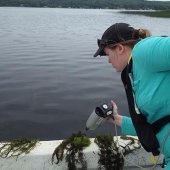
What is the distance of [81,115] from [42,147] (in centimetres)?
524

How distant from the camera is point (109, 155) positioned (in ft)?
15.0

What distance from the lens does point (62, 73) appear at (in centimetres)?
1517

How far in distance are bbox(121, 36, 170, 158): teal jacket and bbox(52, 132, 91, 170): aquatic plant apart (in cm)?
166

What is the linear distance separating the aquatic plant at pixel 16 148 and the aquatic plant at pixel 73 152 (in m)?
0.35

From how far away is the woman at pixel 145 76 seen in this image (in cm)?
266

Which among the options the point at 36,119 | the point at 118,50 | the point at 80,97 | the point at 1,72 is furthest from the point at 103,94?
the point at 118,50

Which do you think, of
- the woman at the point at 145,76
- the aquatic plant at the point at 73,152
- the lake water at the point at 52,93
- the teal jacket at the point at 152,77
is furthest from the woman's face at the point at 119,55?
the lake water at the point at 52,93

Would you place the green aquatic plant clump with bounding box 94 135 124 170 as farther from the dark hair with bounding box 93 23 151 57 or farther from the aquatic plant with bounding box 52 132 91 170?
the dark hair with bounding box 93 23 151 57

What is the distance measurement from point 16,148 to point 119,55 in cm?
211

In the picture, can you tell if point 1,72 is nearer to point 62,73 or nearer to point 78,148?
point 62,73

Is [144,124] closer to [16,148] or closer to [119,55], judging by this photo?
[119,55]

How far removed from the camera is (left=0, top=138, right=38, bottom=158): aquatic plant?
14.5 feet

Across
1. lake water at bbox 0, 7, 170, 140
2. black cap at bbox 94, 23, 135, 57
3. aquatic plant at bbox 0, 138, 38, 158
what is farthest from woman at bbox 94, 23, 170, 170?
lake water at bbox 0, 7, 170, 140

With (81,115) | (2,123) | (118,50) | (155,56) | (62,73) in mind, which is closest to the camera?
(155,56)
